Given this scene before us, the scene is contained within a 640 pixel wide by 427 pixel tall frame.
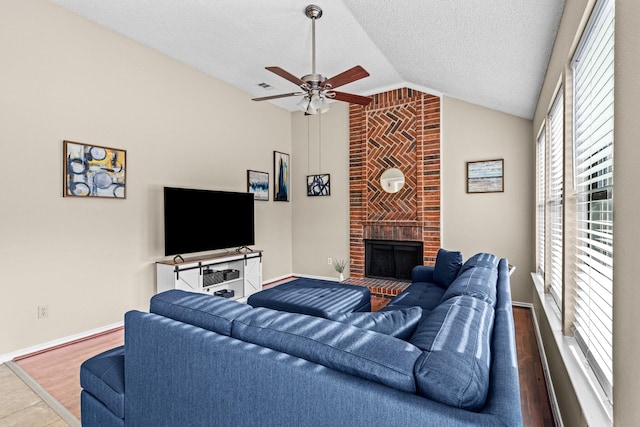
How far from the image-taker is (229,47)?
392 centimetres

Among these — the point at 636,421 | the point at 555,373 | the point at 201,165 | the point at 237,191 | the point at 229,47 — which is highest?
the point at 229,47

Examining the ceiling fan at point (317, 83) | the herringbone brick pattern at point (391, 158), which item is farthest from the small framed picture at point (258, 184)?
the ceiling fan at point (317, 83)

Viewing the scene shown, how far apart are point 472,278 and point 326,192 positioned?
400cm

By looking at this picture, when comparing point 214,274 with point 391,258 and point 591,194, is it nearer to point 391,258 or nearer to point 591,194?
point 391,258

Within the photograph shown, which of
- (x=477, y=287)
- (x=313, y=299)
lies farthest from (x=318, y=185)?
(x=477, y=287)

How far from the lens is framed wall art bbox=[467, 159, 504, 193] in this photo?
4.52 m

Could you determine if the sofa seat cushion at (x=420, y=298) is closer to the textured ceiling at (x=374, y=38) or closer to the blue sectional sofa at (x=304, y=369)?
the blue sectional sofa at (x=304, y=369)

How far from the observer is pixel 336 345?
1.13 m

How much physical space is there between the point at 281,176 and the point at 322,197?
2.69 feet

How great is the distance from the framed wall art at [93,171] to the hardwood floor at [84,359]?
145 cm

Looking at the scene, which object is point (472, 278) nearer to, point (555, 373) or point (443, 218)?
point (555, 373)

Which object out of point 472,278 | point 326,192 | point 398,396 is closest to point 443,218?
point 326,192

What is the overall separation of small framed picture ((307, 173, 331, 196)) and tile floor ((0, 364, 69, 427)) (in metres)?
4.42

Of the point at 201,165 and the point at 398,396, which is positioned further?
the point at 201,165
